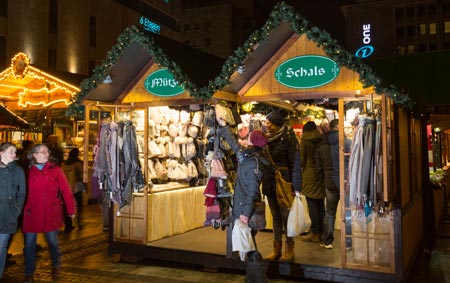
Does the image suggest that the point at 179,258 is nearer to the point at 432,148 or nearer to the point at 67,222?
the point at 67,222

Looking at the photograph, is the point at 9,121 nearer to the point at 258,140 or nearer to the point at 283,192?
the point at 283,192

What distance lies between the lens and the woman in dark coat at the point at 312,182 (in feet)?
26.2

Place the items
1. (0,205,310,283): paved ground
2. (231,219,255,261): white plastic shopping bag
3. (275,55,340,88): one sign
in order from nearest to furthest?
(231,219,255,261): white plastic shopping bag < (275,55,340,88): one sign < (0,205,310,283): paved ground

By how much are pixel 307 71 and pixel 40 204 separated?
4.24 meters

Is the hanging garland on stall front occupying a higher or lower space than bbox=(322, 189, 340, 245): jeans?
higher

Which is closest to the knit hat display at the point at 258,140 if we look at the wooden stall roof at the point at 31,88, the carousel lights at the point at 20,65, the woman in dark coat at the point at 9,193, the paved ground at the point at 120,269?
the paved ground at the point at 120,269

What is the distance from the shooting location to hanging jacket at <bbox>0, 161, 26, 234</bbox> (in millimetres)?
5898

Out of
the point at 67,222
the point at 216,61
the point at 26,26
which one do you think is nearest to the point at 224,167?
the point at 216,61

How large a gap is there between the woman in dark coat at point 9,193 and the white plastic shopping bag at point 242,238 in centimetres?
295

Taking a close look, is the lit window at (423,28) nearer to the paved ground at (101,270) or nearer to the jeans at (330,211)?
the jeans at (330,211)

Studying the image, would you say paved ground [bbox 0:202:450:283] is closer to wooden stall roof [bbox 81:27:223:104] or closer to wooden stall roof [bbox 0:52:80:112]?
wooden stall roof [bbox 81:27:223:104]

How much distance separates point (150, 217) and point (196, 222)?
163cm

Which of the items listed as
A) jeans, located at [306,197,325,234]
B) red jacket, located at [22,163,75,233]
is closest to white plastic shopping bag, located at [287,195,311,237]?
jeans, located at [306,197,325,234]

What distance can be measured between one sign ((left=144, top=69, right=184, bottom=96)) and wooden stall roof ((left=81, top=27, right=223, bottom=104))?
119mm
